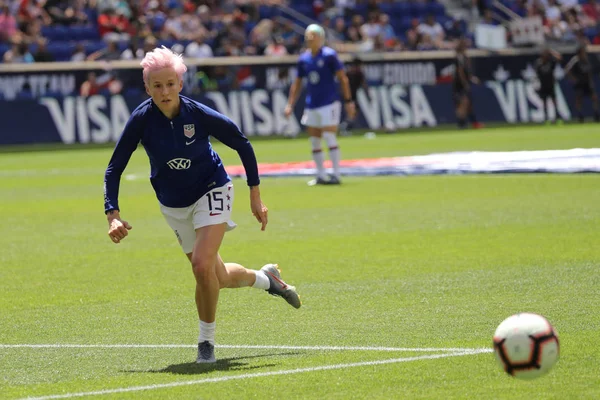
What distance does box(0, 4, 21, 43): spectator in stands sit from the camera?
33750 millimetres

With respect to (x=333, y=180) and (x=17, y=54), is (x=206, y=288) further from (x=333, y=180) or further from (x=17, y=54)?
(x=17, y=54)

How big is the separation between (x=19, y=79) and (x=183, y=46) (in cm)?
544

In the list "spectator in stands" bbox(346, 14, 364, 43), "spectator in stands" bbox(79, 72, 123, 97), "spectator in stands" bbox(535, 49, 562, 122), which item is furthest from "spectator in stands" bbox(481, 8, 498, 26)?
"spectator in stands" bbox(79, 72, 123, 97)

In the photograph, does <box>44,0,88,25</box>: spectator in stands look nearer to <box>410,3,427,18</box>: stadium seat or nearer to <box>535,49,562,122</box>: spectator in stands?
<box>410,3,427,18</box>: stadium seat

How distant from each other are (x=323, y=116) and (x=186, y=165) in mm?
12997

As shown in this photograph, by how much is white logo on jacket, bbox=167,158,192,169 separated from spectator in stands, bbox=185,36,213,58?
2767 cm

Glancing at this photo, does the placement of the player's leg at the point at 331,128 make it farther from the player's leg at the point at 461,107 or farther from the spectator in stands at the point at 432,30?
the spectator in stands at the point at 432,30

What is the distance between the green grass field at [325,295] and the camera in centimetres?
698

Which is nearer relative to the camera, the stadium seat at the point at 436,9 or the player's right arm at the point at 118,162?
the player's right arm at the point at 118,162

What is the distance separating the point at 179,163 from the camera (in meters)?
7.94

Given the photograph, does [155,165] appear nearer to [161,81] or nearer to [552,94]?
[161,81]

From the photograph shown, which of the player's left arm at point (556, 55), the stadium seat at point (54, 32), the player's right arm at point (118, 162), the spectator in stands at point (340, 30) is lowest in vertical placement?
the player's left arm at point (556, 55)

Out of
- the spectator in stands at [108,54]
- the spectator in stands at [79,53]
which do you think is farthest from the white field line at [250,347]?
the spectator in stands at [79,53]

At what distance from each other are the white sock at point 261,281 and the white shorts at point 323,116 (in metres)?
11.9
